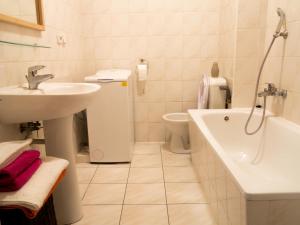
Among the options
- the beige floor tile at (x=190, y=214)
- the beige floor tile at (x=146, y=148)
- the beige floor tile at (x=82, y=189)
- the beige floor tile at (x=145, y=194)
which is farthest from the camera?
the beige floor tile at (x=146, y=148)

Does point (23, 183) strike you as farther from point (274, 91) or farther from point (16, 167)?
point (274, 91)

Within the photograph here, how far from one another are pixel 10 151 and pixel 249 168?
1.67 m

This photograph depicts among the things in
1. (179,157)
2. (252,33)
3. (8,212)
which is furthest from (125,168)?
(252,33)

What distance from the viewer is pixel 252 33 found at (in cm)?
224

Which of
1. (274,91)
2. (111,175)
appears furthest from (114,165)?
(274,91)

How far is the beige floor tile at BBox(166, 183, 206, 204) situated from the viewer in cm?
178

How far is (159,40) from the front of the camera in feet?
9.11

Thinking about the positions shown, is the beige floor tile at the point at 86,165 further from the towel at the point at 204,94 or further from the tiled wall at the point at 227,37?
the tiled wall at the point at 227,37

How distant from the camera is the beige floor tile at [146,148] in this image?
8.99 feet

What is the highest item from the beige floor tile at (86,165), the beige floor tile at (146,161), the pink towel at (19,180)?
the pink towel at (19,180)

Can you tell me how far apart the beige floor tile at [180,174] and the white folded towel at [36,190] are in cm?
118

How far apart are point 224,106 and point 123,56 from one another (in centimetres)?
125

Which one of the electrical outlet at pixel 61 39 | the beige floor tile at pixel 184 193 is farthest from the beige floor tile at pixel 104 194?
the electrical outlet at pixel 61 39

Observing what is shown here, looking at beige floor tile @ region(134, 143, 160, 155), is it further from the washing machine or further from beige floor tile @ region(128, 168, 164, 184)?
beige floor tile @ region(128, 168, 164, 184)
